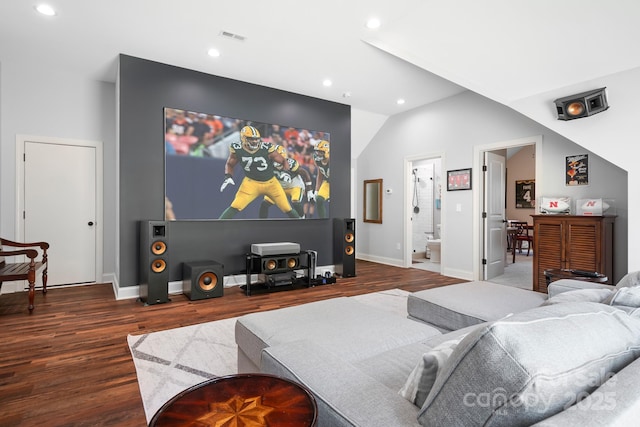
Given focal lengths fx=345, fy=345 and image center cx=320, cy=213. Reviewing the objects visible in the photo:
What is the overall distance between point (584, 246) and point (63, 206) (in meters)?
6.60

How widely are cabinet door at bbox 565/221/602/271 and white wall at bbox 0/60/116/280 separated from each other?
6.04m

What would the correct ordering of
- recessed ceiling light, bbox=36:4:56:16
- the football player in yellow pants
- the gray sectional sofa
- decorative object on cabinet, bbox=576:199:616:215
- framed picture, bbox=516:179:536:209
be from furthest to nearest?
1. framed picture, bbox=516:179:536:209
2. the football player in yellow pants
3. decorative object on cabinet, bbox=576:199:616:215
4. recessed ceiling light, bbox=36:4:56:16
5. the gray sectional sofa

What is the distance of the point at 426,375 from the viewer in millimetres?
982

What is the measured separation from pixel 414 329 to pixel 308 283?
10.2 feet

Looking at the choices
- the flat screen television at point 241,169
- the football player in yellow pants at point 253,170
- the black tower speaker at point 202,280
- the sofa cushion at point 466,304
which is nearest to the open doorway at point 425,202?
the flat screen television at point 241,169

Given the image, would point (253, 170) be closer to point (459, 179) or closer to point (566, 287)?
point (459, 179)

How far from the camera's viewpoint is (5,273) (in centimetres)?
345

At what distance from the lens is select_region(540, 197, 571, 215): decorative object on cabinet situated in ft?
13.9

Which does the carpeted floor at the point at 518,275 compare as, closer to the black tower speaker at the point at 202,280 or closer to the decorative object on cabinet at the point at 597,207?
the decorative object on cabinet at the point at 597,207

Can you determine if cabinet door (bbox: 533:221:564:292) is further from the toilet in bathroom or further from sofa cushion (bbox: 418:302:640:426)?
sofa cushion (bbox: 418:302:640:426)

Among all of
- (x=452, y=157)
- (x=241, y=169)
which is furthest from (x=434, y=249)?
(x=241, y=169)

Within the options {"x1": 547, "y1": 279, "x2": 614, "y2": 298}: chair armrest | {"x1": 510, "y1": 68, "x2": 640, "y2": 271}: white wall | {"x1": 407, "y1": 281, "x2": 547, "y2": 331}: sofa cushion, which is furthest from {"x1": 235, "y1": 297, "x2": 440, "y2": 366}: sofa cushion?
{"x1": 510, "y1": 68, "x2": 640, "y2": 271}: white wall

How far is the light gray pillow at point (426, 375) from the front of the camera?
968mm

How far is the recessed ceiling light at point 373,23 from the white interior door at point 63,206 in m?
4.12
